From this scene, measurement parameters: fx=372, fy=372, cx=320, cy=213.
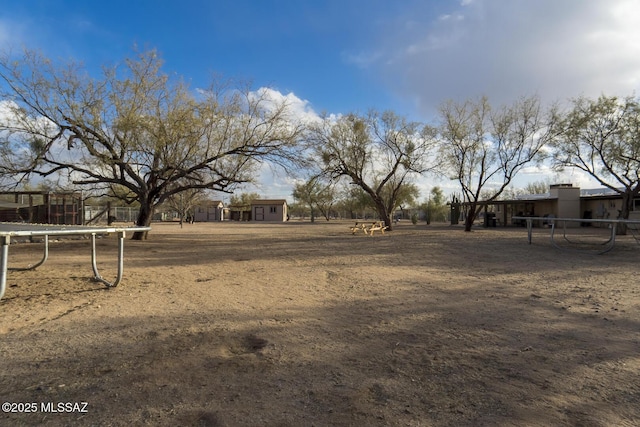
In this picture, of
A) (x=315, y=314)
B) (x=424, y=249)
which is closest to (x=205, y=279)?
(x=315, y=314)

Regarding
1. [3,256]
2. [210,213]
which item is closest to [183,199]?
[210,213]

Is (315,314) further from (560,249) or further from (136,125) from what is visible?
(560,249)

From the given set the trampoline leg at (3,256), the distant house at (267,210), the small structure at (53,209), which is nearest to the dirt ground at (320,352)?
the trampoline leg at (3,256)

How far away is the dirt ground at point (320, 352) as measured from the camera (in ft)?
8.02

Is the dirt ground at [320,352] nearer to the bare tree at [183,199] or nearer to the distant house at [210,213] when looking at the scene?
the bare tree at [183,199]

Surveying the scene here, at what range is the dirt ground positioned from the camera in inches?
96.3

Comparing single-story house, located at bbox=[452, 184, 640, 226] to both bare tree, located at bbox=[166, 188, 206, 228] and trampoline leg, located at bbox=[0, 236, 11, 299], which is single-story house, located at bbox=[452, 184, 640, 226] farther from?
trampoline leg, located at bbox=[0, 236, 11, 299]

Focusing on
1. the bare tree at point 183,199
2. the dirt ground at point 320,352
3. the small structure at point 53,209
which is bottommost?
the dirt ground at point 320,352

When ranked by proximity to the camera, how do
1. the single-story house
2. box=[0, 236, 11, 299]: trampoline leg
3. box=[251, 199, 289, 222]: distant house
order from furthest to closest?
box=[251, 199, 289, 222]: distant house
the single-story house
box=[0, 236, 11, 299]: trampoline leg

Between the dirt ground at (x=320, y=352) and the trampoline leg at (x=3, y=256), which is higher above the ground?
the trampoline leg at (x=3, y=256)

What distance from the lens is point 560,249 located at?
12.4m

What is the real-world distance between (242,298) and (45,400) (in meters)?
3.23

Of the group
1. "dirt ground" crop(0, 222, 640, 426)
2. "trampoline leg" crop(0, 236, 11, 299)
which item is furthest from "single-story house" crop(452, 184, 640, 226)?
"trampoline leg" crop(0, 236, 11, 299)

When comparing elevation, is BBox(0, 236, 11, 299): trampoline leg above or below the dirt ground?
above
